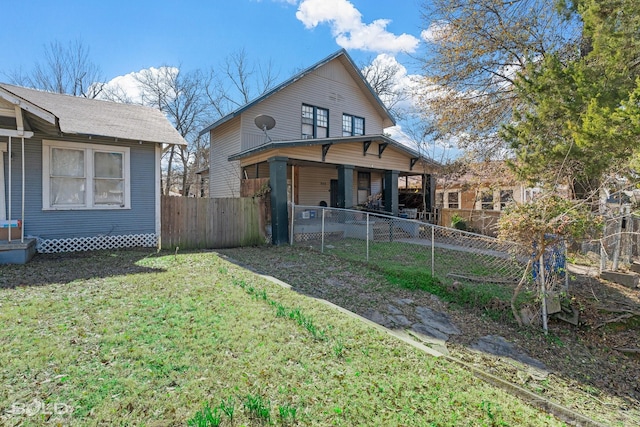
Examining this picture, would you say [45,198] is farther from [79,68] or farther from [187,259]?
[79,68]

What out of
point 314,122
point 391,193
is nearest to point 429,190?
point 391,193

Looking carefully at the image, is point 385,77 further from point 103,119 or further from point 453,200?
point 103,119

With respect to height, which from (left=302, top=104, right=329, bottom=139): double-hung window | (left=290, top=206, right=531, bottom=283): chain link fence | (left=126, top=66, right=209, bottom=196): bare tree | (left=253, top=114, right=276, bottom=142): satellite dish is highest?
(left=126, top=66, right=209, bottom=196): bare tree

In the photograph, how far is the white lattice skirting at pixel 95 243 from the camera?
26.9 feet

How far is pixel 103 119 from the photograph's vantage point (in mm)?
9305

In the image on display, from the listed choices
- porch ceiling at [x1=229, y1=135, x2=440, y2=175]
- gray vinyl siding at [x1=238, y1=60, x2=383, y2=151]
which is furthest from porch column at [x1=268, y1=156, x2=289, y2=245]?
gray vinyl siding at [x1=238, y1=60, x2=383, y2=151]

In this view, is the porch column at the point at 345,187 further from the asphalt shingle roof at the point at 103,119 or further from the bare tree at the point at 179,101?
the bare tree at the point at 179,101

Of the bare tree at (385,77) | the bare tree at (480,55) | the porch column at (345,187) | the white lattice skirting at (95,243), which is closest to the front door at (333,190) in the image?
the porch column at (345,187)

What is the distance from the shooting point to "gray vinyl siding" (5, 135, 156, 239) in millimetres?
7977

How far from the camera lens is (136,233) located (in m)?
9.34

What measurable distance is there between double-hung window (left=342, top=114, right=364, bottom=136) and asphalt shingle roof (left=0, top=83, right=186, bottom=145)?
362 inches

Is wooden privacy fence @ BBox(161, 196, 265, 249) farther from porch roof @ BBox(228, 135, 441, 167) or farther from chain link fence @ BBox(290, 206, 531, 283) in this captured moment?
porch roof @ BBox(228, 135, 441, 167)

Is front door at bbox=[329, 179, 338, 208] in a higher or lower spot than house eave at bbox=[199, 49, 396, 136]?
lower

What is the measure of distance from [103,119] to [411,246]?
10.1 metres
